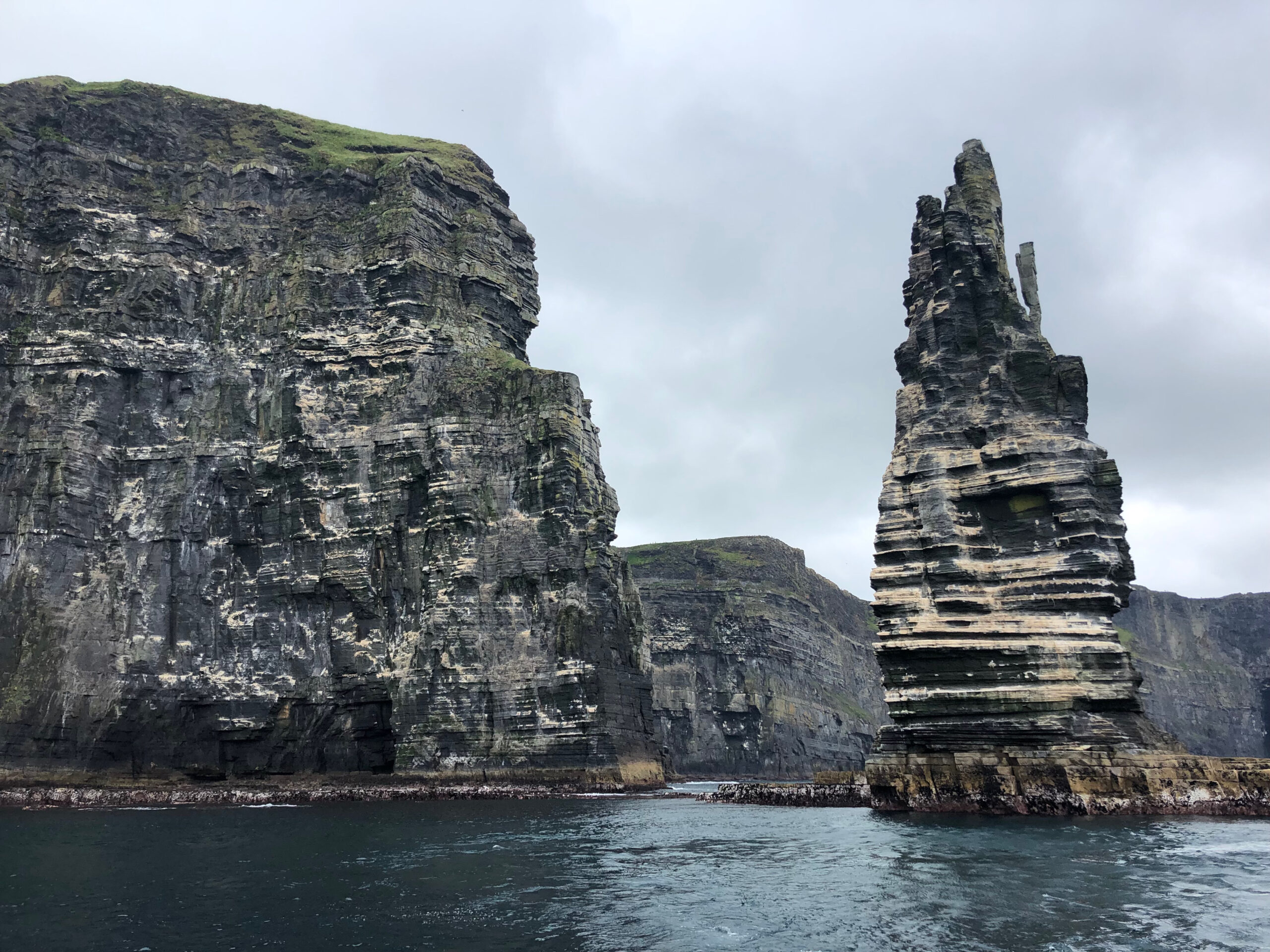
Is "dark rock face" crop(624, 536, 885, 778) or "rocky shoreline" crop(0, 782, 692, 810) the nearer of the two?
"rocky shoreline" crop(0, 782, 692, 810)

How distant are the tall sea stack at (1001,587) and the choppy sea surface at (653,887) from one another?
7.60 ft

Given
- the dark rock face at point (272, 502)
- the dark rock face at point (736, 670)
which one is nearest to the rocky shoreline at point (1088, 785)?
the dark rock face at point (272, 502)

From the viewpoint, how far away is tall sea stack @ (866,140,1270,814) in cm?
4400

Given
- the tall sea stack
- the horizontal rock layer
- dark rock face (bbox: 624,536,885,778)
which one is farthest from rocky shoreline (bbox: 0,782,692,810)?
dark rock face (bbox: 624,536,885,778)

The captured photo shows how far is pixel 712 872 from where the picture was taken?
33312mm

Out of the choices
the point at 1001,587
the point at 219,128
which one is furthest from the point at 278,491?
the point at 1001,587

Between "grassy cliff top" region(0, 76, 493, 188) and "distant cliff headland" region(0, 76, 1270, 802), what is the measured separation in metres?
0.41

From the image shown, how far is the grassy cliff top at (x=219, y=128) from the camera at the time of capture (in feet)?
306

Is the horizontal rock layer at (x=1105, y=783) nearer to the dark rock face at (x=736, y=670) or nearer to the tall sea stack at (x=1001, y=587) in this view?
the tall sea stack at (x=1001, y=587)

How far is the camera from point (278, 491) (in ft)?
279

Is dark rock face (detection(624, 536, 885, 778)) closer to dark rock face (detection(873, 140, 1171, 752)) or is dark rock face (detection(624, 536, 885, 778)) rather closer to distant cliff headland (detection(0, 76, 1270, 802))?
distant cliff headland (detection(0, 76, 1270, 802))

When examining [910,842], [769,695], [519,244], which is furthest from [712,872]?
[769,695]

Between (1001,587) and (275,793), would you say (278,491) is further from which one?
(1001,587)

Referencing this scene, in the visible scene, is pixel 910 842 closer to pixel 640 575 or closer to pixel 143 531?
Answer: pixel 143 531
